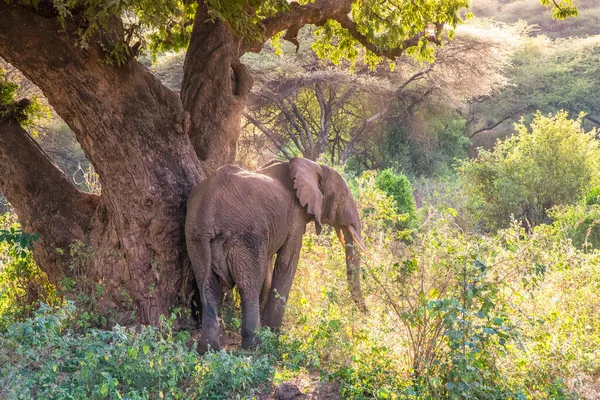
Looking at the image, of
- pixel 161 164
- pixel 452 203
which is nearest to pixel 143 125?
pixel 161 164

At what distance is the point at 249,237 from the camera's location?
21.4 feet

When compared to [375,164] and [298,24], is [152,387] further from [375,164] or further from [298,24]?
[375,164]

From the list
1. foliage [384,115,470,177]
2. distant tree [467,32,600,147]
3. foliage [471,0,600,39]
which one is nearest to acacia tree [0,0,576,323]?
foliage [384,115,470,177]

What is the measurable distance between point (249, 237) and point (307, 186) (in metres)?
0.88

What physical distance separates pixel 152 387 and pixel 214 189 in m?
2.06

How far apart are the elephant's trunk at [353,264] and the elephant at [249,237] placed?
0.02 m

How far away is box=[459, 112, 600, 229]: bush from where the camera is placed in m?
15.3

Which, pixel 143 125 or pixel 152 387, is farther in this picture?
Result: pixel 143 125

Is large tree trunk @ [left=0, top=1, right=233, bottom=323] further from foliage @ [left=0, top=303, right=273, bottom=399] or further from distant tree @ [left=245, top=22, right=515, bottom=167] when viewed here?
distant tree @ [left=245, top=22, right=515, bottom=167]

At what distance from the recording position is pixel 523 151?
52.1 ft

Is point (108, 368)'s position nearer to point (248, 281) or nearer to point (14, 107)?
point (248, 281)

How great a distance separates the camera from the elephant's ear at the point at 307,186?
277 inches

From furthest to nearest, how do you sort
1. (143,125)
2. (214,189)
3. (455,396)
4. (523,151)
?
1. (523,151)
2. (143,125)
3. (214,189)
4. (455,396)

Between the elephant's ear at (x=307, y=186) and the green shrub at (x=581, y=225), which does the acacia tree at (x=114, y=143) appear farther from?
the green shrub at (x=581, y=225)
